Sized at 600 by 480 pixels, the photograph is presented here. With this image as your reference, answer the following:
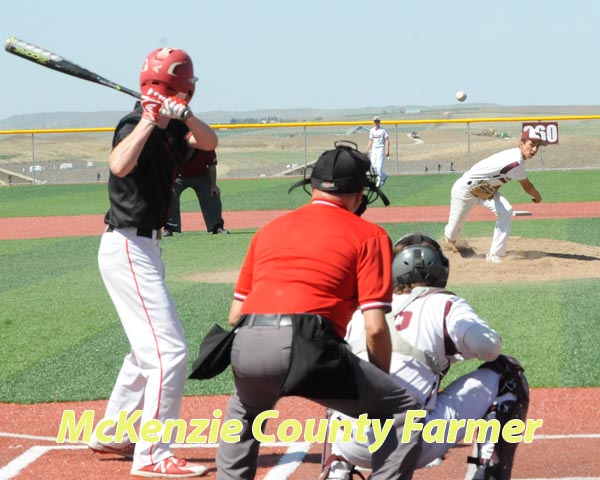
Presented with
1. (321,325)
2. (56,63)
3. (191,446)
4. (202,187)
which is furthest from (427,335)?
(202,187)

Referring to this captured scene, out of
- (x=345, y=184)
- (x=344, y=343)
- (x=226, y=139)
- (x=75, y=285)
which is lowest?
(x=226, y=139)

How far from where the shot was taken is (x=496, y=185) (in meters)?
14.8

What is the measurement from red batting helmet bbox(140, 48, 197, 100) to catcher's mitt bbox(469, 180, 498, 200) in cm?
928

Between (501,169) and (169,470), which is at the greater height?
(501,169)

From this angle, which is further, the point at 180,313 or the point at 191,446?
the point at 180,313

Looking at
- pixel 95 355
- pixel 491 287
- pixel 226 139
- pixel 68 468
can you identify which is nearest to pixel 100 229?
pixel 491 287

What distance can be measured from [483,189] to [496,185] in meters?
0.19

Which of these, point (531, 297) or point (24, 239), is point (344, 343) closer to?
point (531, 297)

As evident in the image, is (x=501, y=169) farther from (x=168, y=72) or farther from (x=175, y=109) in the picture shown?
(x=175, y=109)

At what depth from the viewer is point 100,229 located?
21.1m

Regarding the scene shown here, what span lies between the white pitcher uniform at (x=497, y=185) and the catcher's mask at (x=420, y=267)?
940cm

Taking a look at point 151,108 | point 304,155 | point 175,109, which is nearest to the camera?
point 175,109

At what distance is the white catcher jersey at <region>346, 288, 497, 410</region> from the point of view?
16.4 ft

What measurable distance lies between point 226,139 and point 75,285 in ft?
288
